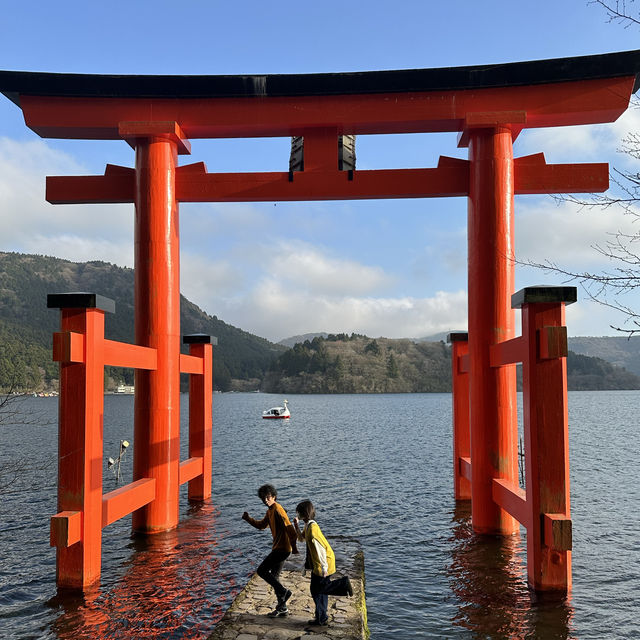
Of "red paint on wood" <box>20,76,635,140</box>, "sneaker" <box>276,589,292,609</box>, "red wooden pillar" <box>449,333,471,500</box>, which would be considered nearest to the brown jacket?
"sneaker" <box>276,589,292,609</box>

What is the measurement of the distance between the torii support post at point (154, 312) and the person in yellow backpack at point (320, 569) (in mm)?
5253

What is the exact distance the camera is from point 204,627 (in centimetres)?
758

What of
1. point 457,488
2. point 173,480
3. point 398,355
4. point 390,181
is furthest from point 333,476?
point 398,355

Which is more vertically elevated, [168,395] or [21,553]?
[168,395]

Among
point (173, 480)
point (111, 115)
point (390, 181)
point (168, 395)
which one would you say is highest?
point (111, 115)

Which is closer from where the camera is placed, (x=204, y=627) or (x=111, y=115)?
(x=204, y=627)

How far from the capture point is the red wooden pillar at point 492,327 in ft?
34.8

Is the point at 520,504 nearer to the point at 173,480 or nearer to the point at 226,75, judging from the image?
the point at 173,480

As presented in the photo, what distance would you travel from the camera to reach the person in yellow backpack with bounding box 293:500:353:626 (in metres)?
6.35

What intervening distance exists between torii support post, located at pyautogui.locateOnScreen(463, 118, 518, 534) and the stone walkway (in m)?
3.21

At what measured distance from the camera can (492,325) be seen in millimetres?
10695

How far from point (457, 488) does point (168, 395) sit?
7844 millimetres

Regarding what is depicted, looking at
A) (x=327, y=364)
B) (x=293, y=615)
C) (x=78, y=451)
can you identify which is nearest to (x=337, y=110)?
(x=78, y=451)

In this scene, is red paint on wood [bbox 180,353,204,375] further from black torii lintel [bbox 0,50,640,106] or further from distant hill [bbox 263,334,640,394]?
distant hill [bbox 263,334,640,394]
